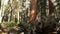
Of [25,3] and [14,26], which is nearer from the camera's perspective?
[14,26]

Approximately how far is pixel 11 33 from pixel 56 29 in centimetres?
140

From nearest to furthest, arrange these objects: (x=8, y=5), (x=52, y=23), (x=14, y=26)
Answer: (x=52, y=23), (x=14, y=26), (x=8, y=5)

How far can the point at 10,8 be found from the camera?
40.3ft

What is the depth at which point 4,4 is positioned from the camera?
12.2 metres

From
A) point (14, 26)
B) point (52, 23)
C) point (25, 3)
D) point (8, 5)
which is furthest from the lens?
point (25, 3)

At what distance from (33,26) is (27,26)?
0.61ft

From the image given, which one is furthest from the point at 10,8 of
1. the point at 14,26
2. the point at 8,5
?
the point at 14,26

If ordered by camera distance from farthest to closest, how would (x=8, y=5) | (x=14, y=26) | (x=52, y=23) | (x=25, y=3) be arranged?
(x=25, y=3) → (x=8, y=5) → (x=14, y=26) → (x=52, y=23)

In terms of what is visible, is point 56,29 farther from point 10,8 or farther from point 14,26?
point 10,8

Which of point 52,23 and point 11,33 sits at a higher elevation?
point 52,23

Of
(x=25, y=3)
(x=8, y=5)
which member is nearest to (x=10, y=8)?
(x=8, y=5)

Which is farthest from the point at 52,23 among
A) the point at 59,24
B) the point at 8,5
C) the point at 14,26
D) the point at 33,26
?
the point at 8,5

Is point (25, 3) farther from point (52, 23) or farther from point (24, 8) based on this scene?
point (52, 23)

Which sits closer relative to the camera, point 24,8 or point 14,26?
point 14,26
